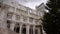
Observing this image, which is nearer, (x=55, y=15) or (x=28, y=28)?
(x=55, y=15)

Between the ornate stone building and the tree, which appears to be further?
the ornate stone building

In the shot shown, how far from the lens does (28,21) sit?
24297 millimetres

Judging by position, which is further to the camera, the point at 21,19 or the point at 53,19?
the point at 21,19

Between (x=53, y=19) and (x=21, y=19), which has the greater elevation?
(x=53, y=19)

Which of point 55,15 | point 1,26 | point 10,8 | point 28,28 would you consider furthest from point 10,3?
point 55,15

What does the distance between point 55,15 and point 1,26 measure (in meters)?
6.10

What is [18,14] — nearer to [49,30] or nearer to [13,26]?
[13,26]

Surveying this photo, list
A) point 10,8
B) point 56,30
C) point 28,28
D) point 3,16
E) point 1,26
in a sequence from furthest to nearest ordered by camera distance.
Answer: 1. point 28,28
2. point 10,8
3. point 3,16
4. point 1,26
5. point 56,30

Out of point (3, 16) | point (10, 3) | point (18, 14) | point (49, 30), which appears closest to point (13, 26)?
point (18, 14)

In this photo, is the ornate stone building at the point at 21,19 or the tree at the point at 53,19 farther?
the ornate stone building at the point at 21,19

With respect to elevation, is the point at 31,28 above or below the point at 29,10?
below

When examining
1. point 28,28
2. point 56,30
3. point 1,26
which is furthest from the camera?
point 28,28

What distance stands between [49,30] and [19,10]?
11.2m

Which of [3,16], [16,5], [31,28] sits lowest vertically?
[31,28]
